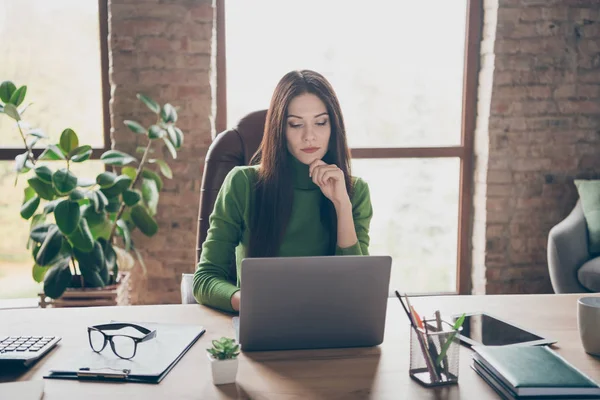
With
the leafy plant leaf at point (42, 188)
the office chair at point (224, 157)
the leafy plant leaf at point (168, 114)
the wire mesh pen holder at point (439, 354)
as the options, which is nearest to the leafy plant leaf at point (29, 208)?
the leafy plant leaf at point (42, 188)

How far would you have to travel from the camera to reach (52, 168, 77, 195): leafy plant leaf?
→ 7.98 feet

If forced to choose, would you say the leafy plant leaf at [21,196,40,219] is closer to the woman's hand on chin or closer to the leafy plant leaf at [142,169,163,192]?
the leafy plant leaf at [142,169,163,192]

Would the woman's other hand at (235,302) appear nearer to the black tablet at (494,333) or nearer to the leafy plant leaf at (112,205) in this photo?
the black tablet at (494,333)

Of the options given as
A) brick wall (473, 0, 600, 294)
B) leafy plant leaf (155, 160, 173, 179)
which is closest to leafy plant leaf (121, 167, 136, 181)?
leafy plant leaf (155, 160, 173, 179)

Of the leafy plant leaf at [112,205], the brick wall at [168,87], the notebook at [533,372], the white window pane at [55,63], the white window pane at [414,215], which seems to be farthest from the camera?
the white window pane at [414,215]

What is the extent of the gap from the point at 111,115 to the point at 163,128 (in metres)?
0.39

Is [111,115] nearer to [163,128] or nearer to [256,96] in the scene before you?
[163,128]

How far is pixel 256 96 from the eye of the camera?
3.47 m

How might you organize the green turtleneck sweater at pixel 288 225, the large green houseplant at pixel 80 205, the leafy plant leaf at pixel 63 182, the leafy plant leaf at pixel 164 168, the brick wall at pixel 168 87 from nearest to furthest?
the green turtleneck sweater at pixel 288 225, the leafy plant leaf at pixel 63 182, the large green houseplant at pixel 80 205, the leafy plant leaf at pixel 164 168, the brick wall at pixel 168 87

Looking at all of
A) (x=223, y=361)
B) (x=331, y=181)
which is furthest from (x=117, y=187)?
(x=223, y=361)

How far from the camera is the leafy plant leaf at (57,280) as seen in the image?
2.66 m

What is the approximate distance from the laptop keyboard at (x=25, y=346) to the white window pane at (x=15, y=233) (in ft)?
7.46

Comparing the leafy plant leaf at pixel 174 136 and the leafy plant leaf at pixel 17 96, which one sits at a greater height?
the leafy plant leaf at pixel 17 96

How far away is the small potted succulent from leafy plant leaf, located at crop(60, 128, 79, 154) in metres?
1.88
